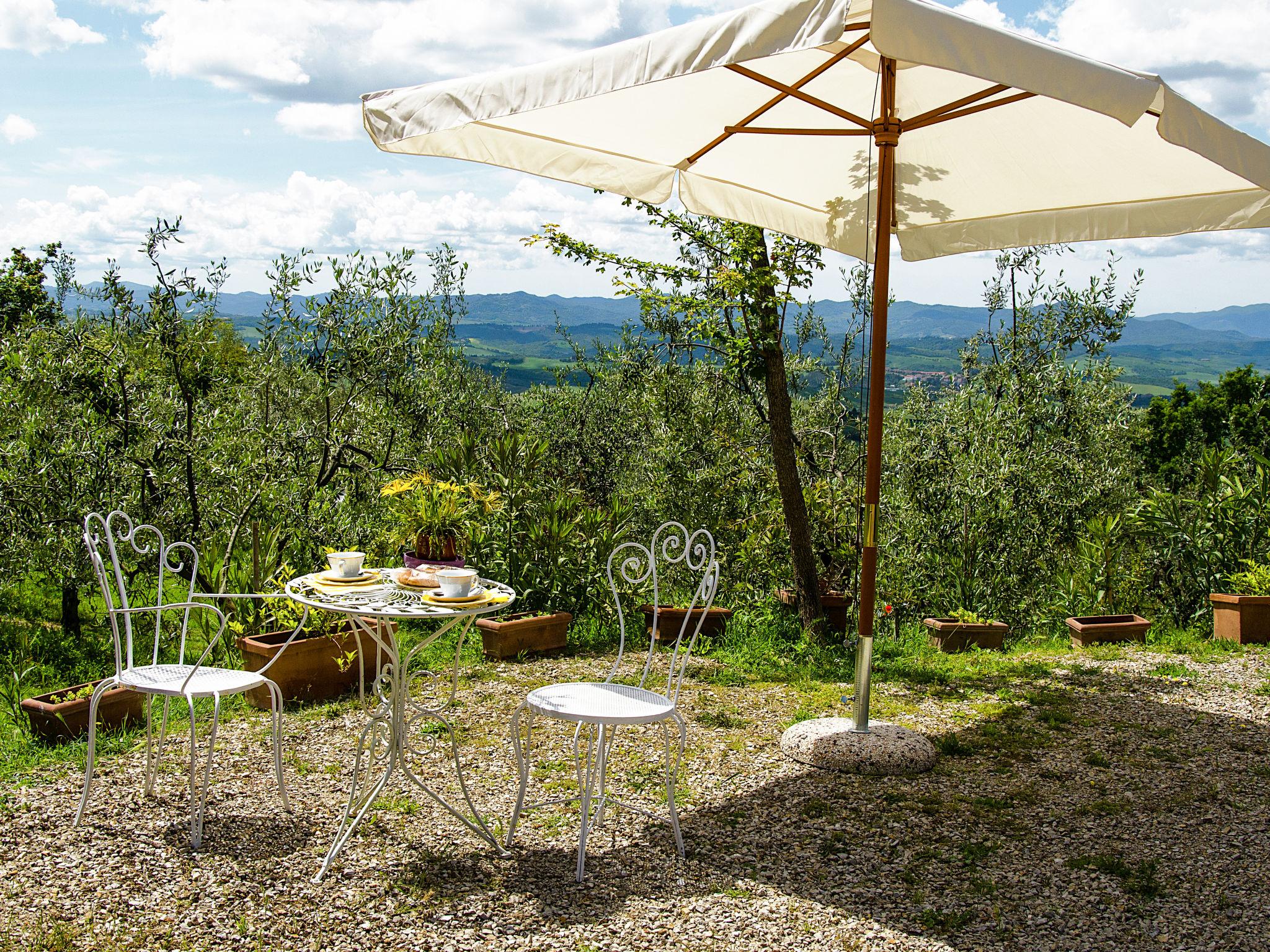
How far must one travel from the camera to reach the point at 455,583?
311cm

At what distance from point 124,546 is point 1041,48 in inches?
239

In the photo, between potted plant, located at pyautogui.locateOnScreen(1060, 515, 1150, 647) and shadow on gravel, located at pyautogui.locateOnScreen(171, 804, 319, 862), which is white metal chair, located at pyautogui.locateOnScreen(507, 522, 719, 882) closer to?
shadow on gravel, located at pyautogui.locateOnScreen(171, 804, 319, 862)

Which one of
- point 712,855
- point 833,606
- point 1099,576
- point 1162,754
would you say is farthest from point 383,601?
point 1099,576

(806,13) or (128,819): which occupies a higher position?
(806,13)

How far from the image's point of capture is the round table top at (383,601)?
291cm

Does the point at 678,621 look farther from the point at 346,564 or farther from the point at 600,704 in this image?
the point at 346,564

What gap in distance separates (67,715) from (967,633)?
204 inches

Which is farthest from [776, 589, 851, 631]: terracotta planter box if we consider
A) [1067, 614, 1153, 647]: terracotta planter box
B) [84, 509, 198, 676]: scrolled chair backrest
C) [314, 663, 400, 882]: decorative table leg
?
[84, 509, 198, 676]: scrolled chair backrest

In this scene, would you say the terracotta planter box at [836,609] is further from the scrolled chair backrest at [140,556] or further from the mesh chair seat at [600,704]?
the scrolled chair backrest at [140,556]

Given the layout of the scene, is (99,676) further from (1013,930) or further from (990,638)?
(990,638)

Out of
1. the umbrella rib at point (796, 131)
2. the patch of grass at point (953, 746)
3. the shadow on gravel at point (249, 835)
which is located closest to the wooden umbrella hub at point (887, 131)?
the umbrella rib at point (796, 131)

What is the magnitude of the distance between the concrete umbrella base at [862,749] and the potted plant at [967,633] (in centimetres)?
230

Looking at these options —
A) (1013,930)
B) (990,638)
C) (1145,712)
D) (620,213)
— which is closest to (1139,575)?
(990,638)

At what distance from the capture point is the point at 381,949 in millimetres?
2521
